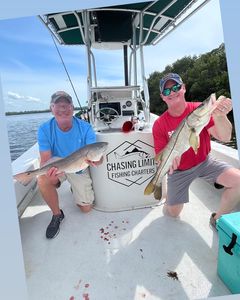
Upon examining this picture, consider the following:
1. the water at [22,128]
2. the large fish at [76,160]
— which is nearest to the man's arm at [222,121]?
Answer: the large fish at [76,160]

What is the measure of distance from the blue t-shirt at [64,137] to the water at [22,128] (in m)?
0.05

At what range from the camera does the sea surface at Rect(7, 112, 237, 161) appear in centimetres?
148

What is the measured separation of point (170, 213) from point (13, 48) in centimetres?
171

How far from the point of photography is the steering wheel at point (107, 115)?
2.52 m

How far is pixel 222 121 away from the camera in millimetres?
1692

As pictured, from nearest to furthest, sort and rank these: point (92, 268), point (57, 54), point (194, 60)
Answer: point (92, 268), point (194, 60), point (57, 54)

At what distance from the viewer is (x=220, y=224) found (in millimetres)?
1395

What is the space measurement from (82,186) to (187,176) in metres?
0.90

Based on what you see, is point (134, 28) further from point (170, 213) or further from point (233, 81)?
point (170, 213)

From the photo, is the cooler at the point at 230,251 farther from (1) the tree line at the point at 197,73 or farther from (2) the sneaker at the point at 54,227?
(2) the sneaker at the point at 54,227

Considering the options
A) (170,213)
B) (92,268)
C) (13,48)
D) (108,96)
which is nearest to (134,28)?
(108,96)

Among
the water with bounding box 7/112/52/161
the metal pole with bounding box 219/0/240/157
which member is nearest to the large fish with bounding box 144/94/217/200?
the metal pole with bounding box 219/0/240/157

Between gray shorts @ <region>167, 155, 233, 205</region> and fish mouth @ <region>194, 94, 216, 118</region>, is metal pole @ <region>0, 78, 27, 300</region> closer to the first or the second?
fish mouth @ <region>194, 94, 216, 118</region>

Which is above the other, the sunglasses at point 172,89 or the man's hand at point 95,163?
the sunglasses at point 172,89
